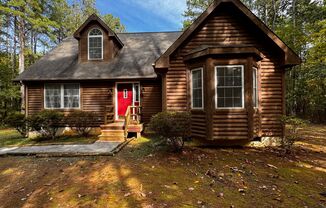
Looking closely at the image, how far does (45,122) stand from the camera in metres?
10.6

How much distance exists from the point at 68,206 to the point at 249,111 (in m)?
6.49

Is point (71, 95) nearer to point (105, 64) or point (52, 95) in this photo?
point (52, 95)

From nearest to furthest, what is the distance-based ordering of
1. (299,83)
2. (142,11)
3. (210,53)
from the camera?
(210,53)
(299,83)
(142,11)

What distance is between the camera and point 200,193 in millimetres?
4578

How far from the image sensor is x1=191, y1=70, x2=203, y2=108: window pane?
27.3 feet

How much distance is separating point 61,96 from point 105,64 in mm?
3297

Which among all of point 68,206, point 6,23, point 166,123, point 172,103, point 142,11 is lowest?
point 68,206

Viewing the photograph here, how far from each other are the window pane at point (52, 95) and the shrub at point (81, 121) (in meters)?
1.52

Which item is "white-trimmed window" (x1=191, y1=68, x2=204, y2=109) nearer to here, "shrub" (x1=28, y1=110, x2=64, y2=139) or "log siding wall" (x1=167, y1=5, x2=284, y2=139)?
"log siding wall" (x1=167, y1=5, x2=284, y2=139)

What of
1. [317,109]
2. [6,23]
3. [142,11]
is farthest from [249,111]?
[6,23]

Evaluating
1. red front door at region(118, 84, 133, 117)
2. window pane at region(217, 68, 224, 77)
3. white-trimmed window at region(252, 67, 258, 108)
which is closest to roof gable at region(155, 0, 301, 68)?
white-trimmed window at region(252, 67, 258, 108)

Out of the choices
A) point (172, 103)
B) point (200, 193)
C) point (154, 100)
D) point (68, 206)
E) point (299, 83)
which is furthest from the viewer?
point (299, 83)

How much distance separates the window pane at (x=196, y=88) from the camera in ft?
27.3

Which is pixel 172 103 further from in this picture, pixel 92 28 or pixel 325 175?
pixel 92 28
